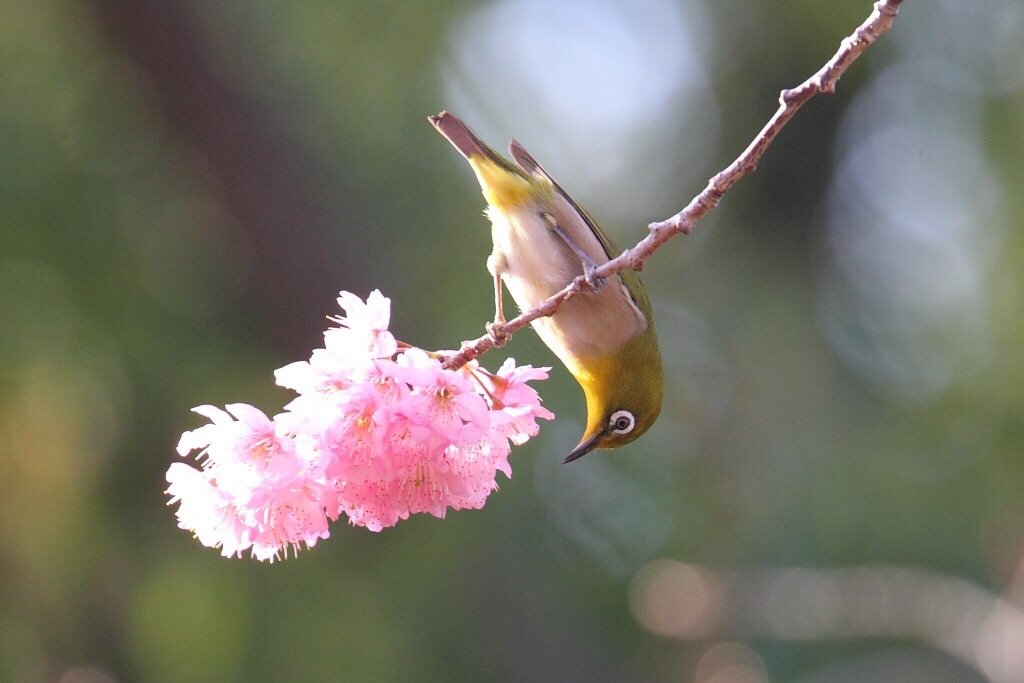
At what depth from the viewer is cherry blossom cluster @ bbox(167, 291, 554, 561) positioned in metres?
1.84

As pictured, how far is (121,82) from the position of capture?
5.88m

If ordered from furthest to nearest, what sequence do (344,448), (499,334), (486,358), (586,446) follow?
(486,358)
(586,446)
(499,334)
(344,448)

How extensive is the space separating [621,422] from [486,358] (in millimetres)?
2584

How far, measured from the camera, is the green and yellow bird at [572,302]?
3049 millimetres

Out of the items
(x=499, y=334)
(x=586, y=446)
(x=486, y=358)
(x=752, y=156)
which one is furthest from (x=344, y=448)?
(x=486, y=358)

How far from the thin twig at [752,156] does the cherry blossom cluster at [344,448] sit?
161 mm

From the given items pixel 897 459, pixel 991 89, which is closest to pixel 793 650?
pixel 897 459

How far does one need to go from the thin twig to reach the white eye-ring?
3.18 ft

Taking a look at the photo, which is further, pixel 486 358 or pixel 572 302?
pixel 486 358

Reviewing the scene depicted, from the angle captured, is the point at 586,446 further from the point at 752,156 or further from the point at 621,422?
the point at 752,156

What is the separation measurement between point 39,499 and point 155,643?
1031 millimetres

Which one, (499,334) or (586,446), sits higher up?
(586,446)

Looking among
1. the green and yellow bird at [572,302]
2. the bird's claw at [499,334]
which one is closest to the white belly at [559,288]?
the green and yellow bird at [572,302]

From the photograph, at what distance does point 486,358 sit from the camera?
5.57 meters
